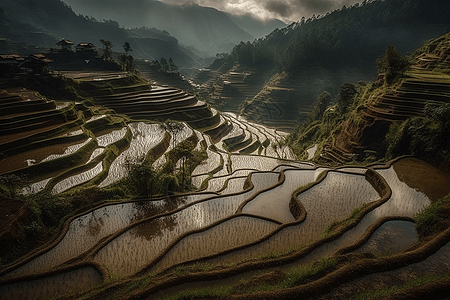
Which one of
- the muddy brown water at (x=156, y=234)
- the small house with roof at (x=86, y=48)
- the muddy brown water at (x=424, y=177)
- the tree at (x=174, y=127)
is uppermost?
the small house with roof at (x=86, y=48)

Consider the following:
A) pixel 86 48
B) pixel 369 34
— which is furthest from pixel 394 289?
pixel 369 34

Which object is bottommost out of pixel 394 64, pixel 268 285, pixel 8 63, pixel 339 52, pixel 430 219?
pixel 268 285

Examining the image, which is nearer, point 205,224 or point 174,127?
point 205,224

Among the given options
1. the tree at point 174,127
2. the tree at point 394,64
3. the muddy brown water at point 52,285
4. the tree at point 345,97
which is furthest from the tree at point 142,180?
the tree at point 345,97

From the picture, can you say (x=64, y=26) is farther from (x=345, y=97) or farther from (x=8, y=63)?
(x=345, y=97)

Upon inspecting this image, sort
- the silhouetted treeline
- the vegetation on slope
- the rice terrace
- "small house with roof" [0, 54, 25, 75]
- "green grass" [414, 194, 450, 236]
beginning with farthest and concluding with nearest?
the silhouetted treeline < "small house with roof" [0, 54, 25, 75] < the vegetation on slope < "green grass" [414, 194, 450, 236] < the rice terrace

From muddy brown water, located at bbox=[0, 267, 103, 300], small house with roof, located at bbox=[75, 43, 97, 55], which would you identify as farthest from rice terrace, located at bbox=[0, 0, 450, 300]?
small house with roof, located at bbox=[75, 43, 97, 55]

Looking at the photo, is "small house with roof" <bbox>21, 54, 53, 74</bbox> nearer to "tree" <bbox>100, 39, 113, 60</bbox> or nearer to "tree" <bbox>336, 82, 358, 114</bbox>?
"tree" <bbox>100, 39, 113, 60</bbox>

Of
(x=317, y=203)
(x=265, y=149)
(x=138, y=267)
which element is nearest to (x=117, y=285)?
(x=138, y=267)

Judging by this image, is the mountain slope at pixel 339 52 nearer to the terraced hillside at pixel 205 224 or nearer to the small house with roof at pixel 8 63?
the terraced hillside at pixel 205 224
